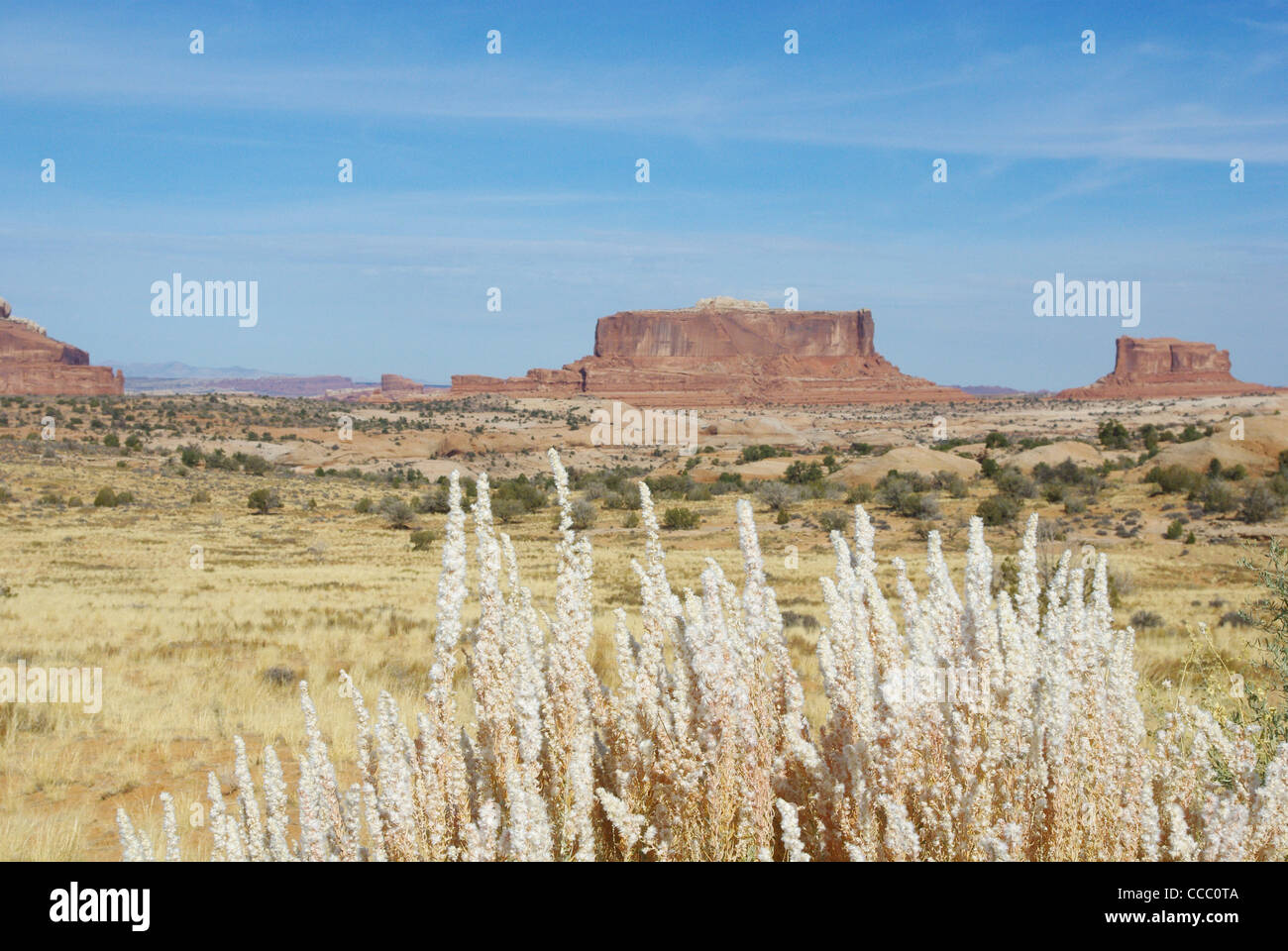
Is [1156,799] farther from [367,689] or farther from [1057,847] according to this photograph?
[367,689]

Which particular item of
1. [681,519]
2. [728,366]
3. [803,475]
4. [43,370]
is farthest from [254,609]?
[728,366]

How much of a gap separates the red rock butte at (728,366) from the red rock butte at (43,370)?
5853 centimetres

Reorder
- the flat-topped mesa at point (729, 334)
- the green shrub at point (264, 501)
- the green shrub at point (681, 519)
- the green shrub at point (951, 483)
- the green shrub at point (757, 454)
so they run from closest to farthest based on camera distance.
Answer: the green shrub at point (681, 519)
the green shrub at point (264, 501)
the green shrub at point (951, 483)
the green shrub at point (757, 454)
the flat-topped mesa at point (729, 334)

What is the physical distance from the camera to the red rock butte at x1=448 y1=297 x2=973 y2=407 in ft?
549

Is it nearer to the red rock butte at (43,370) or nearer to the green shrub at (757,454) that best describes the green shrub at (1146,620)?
the green shrub at (757,454)

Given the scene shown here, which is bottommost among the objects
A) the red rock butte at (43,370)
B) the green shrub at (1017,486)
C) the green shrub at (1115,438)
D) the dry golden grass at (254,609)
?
the dry golden grass at (254,609)

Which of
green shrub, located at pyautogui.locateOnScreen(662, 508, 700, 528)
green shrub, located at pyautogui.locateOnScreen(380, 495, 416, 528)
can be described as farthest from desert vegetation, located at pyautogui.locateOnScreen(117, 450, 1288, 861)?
green shrub, located at pyautogui.locateOnScreen(380, 495, 416, 528)

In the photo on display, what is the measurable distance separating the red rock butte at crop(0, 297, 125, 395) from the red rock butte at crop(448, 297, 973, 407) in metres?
58.5

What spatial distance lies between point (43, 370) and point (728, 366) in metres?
120

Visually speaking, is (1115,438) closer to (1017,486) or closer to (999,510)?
(1017,486)

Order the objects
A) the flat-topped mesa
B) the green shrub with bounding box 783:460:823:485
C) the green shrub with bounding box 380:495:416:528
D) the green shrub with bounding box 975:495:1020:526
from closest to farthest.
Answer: the green shrub with bounding box 975:495:1020:526 → the green shrub with bounding box 380:495:416:528 → the green shrub with bounding box 783:460:823:485 → the flat-topped mesa

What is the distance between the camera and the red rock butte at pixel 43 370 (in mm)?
132750

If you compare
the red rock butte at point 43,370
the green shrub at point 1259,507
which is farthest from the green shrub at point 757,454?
the red rock butte at point 43,370

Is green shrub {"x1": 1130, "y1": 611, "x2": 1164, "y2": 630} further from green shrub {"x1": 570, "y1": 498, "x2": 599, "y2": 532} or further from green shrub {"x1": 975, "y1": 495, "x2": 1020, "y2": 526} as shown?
green shrub {"x1": 570, "y1": 498, "x2": 599, "y2": 532}
